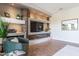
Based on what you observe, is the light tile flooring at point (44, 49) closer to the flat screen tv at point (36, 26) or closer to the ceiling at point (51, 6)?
the flat screen tv at point (36, 26)

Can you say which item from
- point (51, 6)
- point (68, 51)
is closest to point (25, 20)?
point (51, 6)

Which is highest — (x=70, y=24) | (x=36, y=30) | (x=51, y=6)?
(x=51, y=6)

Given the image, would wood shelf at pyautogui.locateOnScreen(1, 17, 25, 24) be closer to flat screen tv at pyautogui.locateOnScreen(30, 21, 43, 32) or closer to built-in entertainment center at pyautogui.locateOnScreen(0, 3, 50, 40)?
built-in entertainment center at pyautogui.locateOnScreen(0, 3, 50, 40)

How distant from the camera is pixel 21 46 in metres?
1.98

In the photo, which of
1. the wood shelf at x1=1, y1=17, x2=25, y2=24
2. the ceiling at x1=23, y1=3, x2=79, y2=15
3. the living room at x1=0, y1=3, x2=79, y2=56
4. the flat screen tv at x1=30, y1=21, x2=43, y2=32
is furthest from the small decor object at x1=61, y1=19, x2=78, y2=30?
the wood shelf at x1=1, y1=17, x2=25, y2=24

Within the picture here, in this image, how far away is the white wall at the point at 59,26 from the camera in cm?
196

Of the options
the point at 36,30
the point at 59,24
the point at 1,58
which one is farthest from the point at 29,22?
the point at 1,58

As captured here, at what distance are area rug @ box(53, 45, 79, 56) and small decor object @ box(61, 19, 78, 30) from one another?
32cm

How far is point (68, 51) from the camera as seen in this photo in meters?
1.97

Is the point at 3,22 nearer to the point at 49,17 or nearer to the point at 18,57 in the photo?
the point at 18,57

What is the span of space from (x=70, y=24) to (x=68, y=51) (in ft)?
1.52

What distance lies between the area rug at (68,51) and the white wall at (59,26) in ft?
0.39

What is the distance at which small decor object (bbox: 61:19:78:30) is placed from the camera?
6.44 ft

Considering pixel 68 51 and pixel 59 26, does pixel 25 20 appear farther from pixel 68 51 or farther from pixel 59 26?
pixel 68 51
